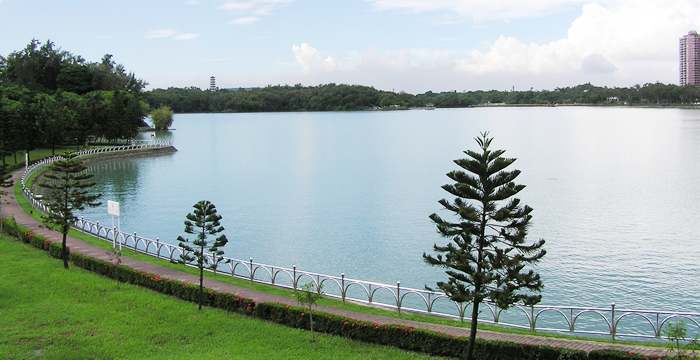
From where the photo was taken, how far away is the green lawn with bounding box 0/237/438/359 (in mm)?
11930

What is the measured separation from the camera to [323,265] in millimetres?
23359

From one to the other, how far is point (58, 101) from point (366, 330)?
2464 inches

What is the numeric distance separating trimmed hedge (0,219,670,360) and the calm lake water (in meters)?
7.72

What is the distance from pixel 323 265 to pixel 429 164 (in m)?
35.0

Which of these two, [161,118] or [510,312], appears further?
[161,118]

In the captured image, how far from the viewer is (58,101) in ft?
209

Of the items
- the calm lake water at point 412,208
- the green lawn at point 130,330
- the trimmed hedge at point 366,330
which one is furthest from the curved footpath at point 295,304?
the calm lake water at point 412,208

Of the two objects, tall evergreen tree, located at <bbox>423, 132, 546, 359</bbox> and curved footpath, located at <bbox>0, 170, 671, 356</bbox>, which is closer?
tall evergreen tree, located at <bbox>423, 132, 546, 359</bbox>

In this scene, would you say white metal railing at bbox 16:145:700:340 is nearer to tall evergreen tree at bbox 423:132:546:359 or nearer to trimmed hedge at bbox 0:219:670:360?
trimmed hedge at bbox 0:219:670:360

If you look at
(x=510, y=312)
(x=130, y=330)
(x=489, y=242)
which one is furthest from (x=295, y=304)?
(x=510, y=312)

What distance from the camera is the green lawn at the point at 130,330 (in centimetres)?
1193

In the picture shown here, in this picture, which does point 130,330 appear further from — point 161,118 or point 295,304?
point 161,118

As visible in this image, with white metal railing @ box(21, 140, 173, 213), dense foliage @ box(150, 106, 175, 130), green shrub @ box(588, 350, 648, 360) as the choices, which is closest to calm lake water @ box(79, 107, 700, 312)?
white metal railing @ box(21, 140, 173, 213)

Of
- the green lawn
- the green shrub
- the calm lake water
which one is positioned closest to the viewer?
the green shrub
